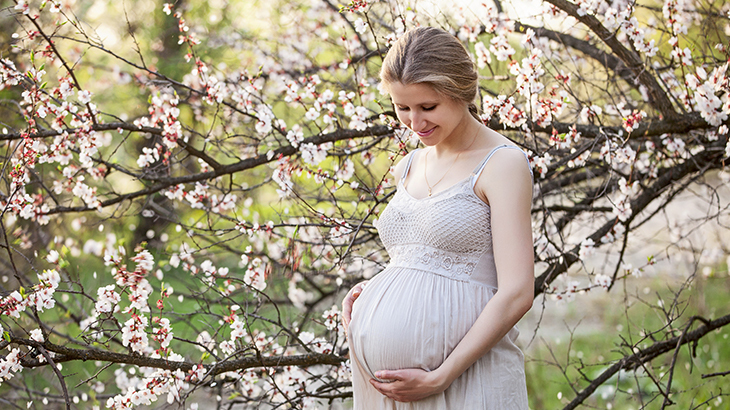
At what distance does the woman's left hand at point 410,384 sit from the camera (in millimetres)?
1381

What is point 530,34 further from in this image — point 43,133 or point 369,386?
point 43,133

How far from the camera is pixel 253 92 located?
301 centimetres

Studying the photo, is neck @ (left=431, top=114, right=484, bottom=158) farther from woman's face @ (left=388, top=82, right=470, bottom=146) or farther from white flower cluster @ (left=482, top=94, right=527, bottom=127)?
white flower cluster @ (left=482, top=94, right=527, bottom=127)

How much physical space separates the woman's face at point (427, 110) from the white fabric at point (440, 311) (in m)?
0.14

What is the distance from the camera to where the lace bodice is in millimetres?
1478

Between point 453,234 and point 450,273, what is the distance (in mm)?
109

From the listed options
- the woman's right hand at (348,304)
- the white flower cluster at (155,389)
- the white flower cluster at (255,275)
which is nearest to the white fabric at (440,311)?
the woman's right hand at (348,304)

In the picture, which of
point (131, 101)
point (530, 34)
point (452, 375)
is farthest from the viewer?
point (131, 101)

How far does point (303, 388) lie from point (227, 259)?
5.72 m

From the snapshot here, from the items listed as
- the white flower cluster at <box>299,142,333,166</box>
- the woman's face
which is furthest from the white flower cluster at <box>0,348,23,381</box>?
the woman's face

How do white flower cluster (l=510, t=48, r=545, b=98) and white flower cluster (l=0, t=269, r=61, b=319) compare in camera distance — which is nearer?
white flower cluster (l=0, t=269, r=61, b=319)

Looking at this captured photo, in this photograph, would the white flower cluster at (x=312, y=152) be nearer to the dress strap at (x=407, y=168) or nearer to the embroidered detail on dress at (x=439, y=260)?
the dress strap at (x=407, y=168)

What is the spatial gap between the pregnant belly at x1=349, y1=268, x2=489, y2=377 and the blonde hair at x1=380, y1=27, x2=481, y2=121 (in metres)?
0.50

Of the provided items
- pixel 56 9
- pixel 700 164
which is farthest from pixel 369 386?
pixel 700 164
